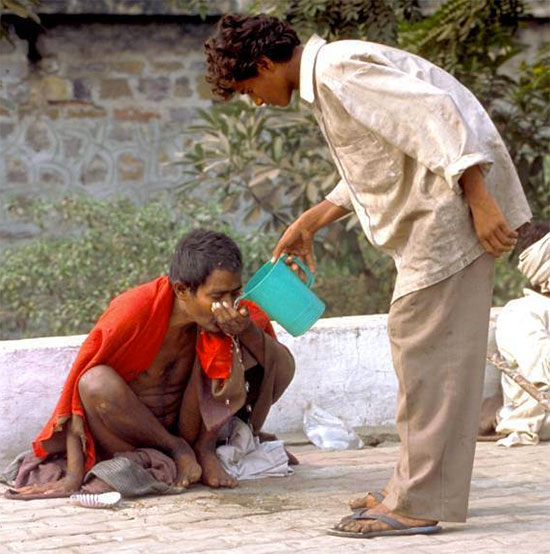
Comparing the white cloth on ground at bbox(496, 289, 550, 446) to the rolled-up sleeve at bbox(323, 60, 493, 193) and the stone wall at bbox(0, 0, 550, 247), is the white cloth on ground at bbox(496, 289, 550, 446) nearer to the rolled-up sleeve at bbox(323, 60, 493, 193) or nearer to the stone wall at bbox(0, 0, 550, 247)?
the rolled-up sleeve at bbox(323, 60, 493, 193)

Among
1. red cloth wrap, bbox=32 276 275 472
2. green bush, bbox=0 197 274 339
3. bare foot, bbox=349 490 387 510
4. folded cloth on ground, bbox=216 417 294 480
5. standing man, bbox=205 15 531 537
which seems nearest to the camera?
standing man, bbox=205 15 531 537

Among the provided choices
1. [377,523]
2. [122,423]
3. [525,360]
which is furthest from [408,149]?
[525,360]

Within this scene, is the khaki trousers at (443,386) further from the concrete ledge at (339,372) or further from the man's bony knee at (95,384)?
the concrete ledge at (339,372)

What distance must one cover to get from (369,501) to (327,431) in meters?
1.40

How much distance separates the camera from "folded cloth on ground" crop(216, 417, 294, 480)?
525cm

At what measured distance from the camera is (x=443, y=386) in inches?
169

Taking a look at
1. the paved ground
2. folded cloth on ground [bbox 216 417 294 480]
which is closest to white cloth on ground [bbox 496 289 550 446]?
the paved ground

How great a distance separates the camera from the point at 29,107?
11.0m

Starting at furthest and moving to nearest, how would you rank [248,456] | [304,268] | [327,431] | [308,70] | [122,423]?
[327,431] < [248,456] < [122,423] < [304,268] < [308,70]

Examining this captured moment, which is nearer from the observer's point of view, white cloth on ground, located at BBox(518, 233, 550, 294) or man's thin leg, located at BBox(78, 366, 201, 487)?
man's thin leg, located at BBox(78, 366, 201, 487)

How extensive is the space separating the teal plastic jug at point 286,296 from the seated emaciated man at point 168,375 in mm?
86

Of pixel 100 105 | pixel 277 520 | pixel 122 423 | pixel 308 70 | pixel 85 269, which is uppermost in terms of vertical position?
pixel 100 105

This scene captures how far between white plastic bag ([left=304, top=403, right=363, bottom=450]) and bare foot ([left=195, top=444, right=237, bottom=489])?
2.68 ft

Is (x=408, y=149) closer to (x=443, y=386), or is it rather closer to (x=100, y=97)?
(x=443, y=386)
